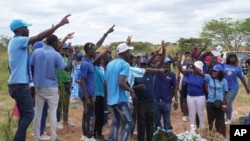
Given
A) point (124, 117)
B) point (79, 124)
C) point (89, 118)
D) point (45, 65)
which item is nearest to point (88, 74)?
point (89, 118)

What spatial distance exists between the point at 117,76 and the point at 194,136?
52.7 inches

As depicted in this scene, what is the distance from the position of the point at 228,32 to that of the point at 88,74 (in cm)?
4402

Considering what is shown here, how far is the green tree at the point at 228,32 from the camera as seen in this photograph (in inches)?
1890

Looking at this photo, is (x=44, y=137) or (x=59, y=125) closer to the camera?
(x=44, y=137)

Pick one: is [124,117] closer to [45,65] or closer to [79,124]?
[45,65]

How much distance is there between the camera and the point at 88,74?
21.4ft

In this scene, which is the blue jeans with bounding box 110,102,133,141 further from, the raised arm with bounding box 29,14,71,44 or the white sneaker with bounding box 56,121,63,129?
the white sneaker with bounding box 56,121,63,129

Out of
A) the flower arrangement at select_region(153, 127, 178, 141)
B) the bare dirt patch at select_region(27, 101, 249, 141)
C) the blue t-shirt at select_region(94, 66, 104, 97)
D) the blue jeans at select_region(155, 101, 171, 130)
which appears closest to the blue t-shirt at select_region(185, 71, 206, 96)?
the blue jeans at select_region(155, 101, 171, 130)

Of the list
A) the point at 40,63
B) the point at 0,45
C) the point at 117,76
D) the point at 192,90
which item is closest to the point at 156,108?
the point at 192,90

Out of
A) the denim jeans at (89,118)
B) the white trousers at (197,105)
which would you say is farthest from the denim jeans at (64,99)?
the white trousers at (197,105)

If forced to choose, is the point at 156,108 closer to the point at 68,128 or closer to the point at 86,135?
the point at 86,135

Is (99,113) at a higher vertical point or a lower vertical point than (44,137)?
higher

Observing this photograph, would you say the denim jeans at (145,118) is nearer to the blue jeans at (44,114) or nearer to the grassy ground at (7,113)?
the blue jeans at (44,114)

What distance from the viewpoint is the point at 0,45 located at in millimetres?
40469
